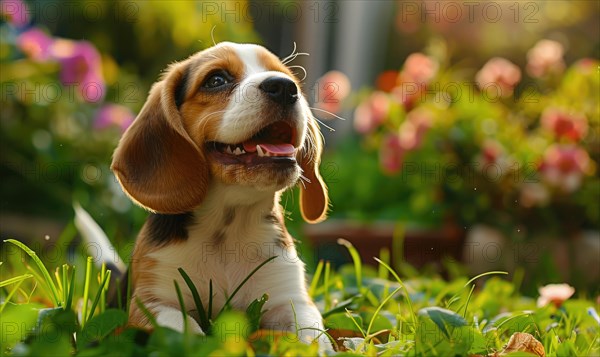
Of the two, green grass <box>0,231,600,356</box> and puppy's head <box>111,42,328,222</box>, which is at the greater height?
puppy's head <box>111,42,328,222</box>

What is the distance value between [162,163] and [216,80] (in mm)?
320

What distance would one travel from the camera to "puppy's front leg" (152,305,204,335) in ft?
6.90

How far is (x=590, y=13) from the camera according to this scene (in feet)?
29.9

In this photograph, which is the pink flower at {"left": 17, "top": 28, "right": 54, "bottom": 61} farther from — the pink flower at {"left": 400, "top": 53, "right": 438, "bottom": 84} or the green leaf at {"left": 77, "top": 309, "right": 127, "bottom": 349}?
the green leaf at {"left": 77, "top": 309, "right": 127, "bottom": 349}

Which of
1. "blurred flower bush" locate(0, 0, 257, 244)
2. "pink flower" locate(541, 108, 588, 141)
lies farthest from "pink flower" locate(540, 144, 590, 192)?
"blurred flower bush" locate(0, 0, 257, 244)

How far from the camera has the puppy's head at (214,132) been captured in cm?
233

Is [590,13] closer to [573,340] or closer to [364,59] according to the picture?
[364,59]

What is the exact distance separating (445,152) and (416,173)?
238 millimetres

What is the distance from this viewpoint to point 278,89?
2.34 metres

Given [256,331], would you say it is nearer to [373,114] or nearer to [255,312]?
[255,312]

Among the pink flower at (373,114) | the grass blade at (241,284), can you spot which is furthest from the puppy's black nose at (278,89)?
the pink flower at (373,114)

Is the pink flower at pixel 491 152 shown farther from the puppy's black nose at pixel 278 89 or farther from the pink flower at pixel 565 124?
the puppy's black nose at pixel 278 89

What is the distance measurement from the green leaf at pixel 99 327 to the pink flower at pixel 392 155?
136 inches

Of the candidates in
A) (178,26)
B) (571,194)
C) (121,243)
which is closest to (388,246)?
(571,194)
